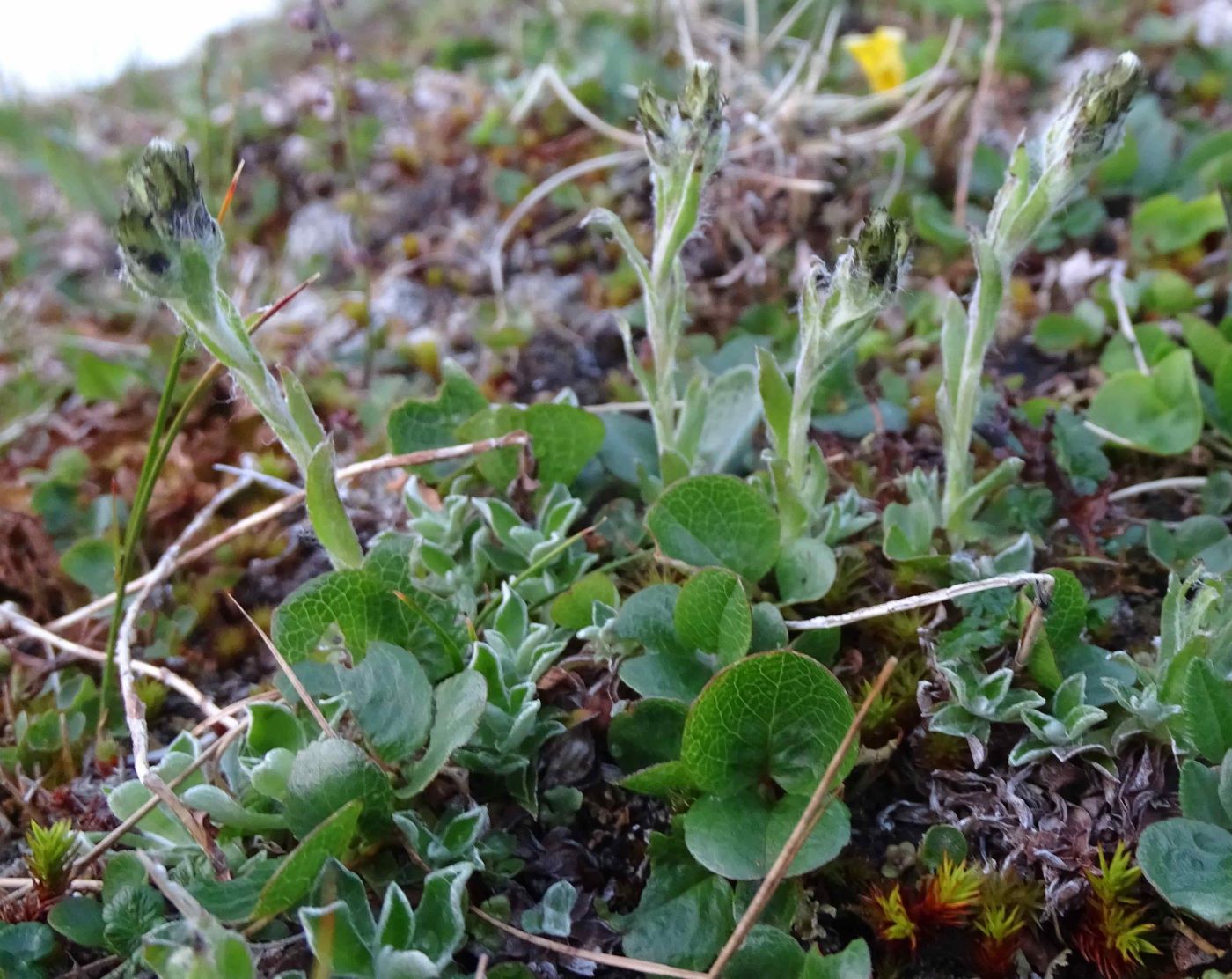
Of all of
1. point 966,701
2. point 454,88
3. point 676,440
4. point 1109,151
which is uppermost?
point 454,88

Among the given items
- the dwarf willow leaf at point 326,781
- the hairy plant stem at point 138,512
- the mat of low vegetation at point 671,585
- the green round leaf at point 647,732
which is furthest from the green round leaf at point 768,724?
the hairy plant stem at point 138,512

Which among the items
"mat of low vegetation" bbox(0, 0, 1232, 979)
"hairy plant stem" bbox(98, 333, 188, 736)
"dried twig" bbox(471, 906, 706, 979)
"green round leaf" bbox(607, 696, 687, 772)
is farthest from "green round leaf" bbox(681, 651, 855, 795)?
"hairy plant stem" bbox(98, 333, 188, 736)

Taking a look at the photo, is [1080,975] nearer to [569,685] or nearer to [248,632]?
[569,685]

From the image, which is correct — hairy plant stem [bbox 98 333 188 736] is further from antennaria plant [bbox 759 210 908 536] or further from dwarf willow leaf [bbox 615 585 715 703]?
antennaria plant [bbox 759 210 908 536]

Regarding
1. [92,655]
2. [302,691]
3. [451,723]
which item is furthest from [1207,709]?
[92,655]

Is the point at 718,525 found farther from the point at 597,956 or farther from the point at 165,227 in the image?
the point at 165,227

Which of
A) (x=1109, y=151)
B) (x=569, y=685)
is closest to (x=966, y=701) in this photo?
(x=569, y=685)
